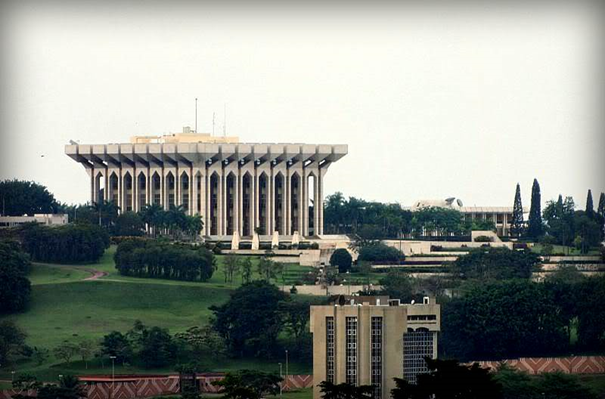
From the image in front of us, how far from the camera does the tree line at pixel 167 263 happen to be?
160m

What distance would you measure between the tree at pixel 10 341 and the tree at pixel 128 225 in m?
42.9

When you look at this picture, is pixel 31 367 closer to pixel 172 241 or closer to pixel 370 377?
pixel 370 377

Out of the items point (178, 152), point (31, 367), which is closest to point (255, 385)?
point (31, 367)

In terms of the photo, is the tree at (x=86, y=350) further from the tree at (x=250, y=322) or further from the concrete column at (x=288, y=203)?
the concrete column at (x=288, y=203)

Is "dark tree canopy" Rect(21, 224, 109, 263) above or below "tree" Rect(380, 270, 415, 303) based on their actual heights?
above

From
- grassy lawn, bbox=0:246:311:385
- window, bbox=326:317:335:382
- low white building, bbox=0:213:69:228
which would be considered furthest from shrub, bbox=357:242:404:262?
window, bbox=326:317:335:382

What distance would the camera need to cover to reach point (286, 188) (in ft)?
653

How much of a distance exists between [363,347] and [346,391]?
20.9 ft

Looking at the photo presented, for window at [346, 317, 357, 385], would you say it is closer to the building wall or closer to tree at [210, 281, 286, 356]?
tree at [210, 281, 286, 356]

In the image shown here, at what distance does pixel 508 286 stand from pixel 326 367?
35.6 meters

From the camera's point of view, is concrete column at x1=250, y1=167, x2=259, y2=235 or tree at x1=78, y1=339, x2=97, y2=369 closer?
tree at x1=78, y1=339, x2=97, y2=369

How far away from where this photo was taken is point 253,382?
122 m

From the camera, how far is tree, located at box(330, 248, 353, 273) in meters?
168

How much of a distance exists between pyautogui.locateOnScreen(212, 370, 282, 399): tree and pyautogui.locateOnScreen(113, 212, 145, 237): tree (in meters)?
55.6
